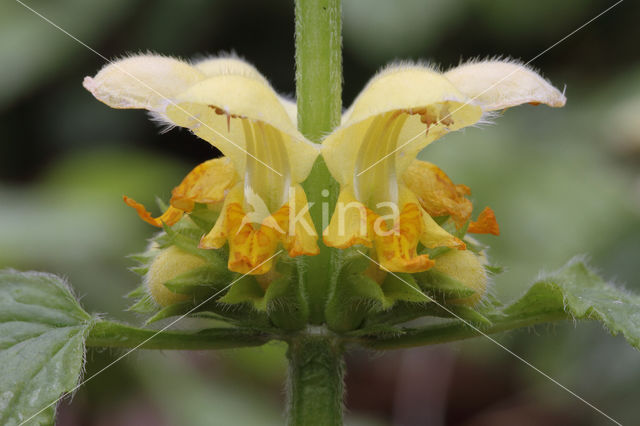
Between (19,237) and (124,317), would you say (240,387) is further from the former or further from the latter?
(19,237)

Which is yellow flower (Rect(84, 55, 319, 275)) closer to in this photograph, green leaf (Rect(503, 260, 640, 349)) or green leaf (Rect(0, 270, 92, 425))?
green leaf (Rect(0, 270, 92, 425))

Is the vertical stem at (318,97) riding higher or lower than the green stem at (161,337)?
higher

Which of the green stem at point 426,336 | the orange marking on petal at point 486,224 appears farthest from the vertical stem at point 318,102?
the orange marking on petal at point 486,224

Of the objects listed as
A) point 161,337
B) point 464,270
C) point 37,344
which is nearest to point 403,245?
point 464,270

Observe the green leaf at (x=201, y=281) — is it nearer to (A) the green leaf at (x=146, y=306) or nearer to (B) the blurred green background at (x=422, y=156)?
(A) the green leaf at (x=146, y=306)

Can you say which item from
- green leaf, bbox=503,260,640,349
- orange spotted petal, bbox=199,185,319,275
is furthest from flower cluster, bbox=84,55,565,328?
green leaf, bbox=503,260,640,349
